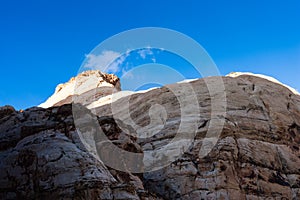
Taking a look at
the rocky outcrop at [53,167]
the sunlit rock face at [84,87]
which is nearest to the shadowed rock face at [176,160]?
the rocky outcrop at [53,167]

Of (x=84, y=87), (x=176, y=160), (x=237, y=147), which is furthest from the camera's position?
(x=84, y=87)

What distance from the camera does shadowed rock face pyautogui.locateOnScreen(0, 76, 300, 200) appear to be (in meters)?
18.4

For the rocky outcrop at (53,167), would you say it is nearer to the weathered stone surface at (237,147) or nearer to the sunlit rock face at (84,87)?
the weathered stone surface at (237,147)

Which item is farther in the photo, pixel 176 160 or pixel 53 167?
pixel 176 160

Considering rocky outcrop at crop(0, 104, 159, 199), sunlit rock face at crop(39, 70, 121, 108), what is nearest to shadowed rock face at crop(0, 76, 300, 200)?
rocky outcrop at crop(0, 104, 159, 199)

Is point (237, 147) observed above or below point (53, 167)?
above

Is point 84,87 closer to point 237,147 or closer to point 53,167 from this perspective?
point 237,147

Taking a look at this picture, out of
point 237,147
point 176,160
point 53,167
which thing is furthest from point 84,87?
point 53,167

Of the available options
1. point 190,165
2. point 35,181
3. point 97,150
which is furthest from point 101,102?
point 35,181

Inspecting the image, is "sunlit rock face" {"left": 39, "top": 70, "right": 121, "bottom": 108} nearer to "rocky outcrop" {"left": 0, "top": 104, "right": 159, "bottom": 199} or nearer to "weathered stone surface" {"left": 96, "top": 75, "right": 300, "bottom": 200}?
"weathered stone surface" {"left": 96, "top": 75, "right": 300, "bottom": 200}

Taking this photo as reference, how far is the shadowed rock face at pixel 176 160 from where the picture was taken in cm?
1842

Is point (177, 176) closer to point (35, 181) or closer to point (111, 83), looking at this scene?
point (35, 181)

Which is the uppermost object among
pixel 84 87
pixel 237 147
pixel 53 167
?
pixel 84 87

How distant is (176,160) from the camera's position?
2584cm
